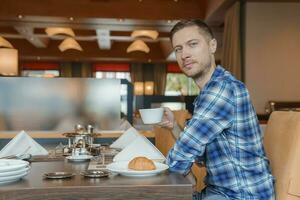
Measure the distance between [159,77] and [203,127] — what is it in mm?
14384

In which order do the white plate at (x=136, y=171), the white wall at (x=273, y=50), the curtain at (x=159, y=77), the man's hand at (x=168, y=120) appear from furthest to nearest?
the curtain at (x=159, y=77)
the white wall at (x=273, y=50)
the man's hand at (x=168, y=120)
the white plate at (x=136, y=171)

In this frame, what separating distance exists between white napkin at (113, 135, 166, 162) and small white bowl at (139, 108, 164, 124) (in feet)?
0.47

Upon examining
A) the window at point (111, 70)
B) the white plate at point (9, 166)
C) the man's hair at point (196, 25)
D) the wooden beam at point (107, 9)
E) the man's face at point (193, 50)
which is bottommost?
the white plate at point (9, 166)

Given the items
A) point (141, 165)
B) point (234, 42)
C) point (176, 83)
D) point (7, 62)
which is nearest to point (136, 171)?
point (141, 165)

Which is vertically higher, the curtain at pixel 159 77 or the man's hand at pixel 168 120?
the curtain at pixel 159 77

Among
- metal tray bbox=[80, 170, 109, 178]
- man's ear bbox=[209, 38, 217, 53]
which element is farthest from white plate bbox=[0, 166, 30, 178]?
man's ear bbox=[209, 38, 217, 53]

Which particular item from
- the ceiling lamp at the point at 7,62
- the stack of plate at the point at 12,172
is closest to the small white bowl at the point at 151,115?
the stack of plate at the point at 12,172

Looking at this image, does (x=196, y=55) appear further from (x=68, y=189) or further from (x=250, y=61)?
(x=250, y=61)

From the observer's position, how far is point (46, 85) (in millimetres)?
2865

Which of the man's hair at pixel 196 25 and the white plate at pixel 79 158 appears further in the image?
the white plate at pixel 79 158

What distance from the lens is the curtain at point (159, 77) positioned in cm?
1547

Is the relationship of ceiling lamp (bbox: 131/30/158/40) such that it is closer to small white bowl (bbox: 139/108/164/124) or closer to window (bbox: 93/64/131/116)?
window (bbox: 93/64/131/116)

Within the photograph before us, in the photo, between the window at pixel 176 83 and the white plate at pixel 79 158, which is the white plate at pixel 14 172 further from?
the window at pixel 176 83

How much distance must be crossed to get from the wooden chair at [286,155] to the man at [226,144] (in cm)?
5
